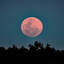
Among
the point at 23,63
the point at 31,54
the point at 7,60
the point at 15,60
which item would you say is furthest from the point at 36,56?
the point at 7,60

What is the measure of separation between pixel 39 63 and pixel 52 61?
125 inches

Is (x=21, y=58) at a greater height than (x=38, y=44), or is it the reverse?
(x=38, y=44)

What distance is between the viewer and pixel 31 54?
24.9 meters

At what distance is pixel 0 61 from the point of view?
2420 centimetres

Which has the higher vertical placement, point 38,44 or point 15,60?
point 38,44

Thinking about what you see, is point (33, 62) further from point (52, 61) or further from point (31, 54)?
point (52, 61)

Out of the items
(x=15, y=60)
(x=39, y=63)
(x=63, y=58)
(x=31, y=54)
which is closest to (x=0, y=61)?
(x=15, y=60)

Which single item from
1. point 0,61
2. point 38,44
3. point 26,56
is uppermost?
point 38,44

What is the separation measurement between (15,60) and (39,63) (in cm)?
586

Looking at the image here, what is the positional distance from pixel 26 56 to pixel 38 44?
44.8 metres

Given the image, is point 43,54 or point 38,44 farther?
point 38,44

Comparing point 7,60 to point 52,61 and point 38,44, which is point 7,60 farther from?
point 38,44

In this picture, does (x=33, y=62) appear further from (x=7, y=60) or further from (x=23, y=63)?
(x=7, y=60)

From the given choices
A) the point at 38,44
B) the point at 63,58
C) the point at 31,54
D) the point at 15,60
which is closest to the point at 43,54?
the point at 31,54
